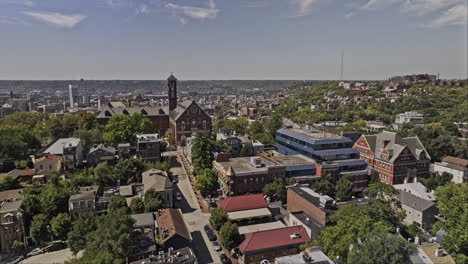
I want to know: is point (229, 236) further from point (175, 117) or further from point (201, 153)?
point (175, 117)

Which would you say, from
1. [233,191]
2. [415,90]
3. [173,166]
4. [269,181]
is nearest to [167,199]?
[233,191]

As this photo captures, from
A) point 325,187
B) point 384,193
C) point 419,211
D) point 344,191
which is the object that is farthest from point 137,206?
point 419,211

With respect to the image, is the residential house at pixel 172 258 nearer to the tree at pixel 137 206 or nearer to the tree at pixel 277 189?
the tree at pixel 137 206

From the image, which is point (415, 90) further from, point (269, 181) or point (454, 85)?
point (269, 181)

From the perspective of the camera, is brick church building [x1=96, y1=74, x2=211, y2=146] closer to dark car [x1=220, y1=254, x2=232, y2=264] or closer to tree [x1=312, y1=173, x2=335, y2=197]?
tree [x1=312, y1=173, x2=335, y2=197]

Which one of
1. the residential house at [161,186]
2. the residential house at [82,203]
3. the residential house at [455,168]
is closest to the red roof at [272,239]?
the residential house at [161,186]

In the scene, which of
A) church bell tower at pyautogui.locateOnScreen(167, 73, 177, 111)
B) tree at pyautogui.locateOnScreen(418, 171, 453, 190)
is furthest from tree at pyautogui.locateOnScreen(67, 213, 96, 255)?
church bell tower at pyautogui.locateOnScreen(167, 73, 177, 111)
